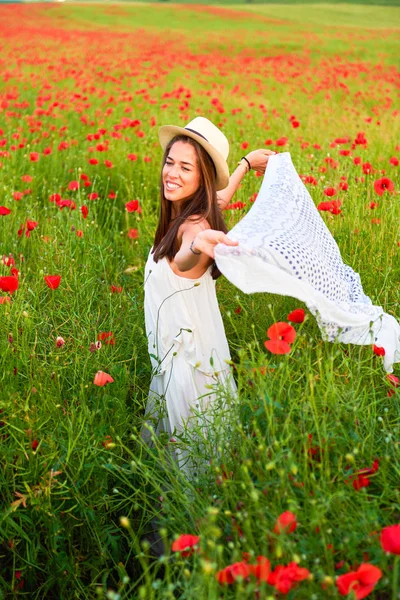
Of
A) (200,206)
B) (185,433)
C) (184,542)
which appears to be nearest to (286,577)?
(184,542)

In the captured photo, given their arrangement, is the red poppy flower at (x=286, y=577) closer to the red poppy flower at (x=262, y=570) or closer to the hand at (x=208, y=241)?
the red poppy flower at (x=262, y=570)

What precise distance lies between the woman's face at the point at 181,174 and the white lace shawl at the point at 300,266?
30 cm

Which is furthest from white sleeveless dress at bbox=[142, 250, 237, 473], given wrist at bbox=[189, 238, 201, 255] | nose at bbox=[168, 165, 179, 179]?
nose at bbox=[168, 165, 179, 179]

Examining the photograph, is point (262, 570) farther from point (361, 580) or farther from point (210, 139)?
point (210, 139)

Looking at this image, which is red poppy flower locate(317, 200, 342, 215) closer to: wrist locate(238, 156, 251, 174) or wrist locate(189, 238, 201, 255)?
wrist locate(238, 156, 251, 174)

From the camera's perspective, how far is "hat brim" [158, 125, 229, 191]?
2.69m

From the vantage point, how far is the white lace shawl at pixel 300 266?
6.97 ft

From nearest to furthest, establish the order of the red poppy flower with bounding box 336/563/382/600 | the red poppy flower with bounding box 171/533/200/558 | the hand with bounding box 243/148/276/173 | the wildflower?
the red poppy flower with bounding box 336/563/382/600 < the red poppy flower with bounding box 171/533/200/558 < the wildflower < the hand with bounding box 243/148/276/173

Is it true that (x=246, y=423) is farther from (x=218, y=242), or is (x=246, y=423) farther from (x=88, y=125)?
(x=88, y=125)

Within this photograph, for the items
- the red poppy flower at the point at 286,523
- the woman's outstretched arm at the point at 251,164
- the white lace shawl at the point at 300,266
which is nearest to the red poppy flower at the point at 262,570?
the red poppy flower at the point at 286,523

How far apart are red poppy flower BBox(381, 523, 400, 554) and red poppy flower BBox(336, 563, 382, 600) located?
0.06 m

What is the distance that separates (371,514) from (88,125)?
239 inches

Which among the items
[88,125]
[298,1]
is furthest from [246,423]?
[298,1]

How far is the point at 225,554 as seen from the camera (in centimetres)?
174
